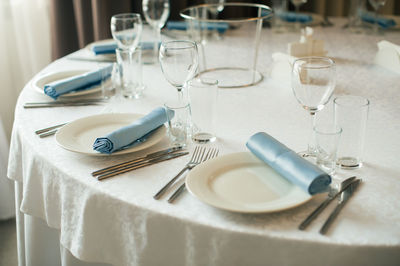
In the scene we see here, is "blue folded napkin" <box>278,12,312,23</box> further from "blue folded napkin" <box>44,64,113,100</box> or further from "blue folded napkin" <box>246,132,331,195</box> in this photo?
"blue folded napkin" <box>246,132,331,195</box>

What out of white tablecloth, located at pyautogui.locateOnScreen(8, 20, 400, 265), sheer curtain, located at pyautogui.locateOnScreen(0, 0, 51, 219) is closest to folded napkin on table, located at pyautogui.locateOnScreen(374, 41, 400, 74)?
white tablecloth, located at pyautogui.locateOnScreen(8, 20, 400, 265)

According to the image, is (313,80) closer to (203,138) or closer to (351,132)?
(351,132)

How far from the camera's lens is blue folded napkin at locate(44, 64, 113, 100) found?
1.46 metres

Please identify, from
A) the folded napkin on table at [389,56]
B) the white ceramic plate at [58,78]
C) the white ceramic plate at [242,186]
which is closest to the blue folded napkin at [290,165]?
the white ceramic plate at [242,186]

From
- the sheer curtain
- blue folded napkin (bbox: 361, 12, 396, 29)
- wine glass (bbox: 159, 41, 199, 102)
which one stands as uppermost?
wine glass (bbox: 159, 41, 199, 102)

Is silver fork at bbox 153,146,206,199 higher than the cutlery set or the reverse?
higher

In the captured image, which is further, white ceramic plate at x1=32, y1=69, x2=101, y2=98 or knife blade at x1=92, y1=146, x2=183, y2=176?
white ceramic plate at x1=32, y1=69, x2=101, y2=98

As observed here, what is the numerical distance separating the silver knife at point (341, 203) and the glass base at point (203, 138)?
37 cm

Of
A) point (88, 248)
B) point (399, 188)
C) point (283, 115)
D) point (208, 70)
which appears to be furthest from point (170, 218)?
point (208, 70)

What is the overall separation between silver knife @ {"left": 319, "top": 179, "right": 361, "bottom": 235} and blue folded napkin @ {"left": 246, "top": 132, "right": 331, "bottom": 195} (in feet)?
0.14

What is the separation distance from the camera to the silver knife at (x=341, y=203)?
84cm

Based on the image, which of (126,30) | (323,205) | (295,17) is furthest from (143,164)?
(295,17)

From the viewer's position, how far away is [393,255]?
0.81 meters

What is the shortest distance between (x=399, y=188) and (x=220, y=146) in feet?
1.36
